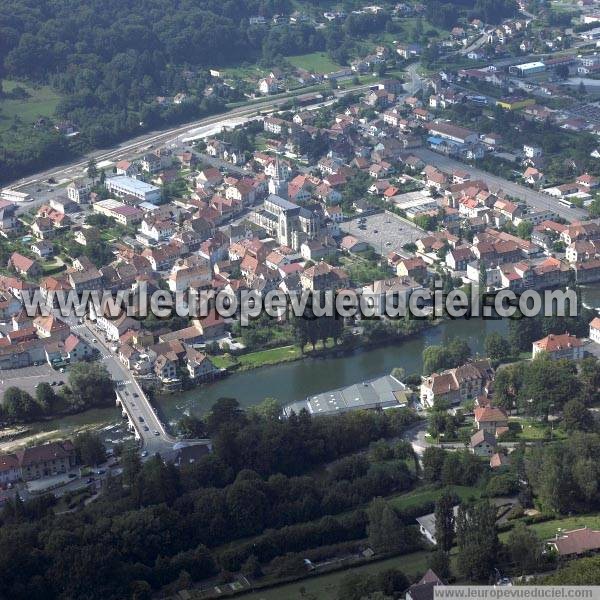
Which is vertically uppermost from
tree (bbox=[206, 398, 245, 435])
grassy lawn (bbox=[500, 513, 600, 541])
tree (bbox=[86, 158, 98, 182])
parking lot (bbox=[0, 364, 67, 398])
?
tree (bbox=[86, 158, 98, 182])

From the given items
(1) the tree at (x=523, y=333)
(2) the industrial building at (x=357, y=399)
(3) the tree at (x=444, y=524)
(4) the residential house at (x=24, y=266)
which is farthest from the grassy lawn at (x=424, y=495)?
(4) the residential house at (x=24, y=266)

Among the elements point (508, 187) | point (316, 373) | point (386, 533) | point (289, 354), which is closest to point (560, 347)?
point (316, 373)

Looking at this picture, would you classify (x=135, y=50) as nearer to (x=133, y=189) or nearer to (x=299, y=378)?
(x=133, y=189)

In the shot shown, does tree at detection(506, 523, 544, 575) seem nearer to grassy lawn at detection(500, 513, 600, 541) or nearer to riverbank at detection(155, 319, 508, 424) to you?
grassy lawn at detection(500, 513, 600, 541)

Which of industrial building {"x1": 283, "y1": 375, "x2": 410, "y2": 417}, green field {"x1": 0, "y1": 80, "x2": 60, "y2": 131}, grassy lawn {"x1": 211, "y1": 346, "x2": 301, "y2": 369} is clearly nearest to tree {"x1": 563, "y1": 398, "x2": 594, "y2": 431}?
industrial building {"x1": 283, "y1": 375, "x2": 410, "y2": 417}

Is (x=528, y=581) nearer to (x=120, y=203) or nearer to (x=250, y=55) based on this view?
(x=120, y=203)

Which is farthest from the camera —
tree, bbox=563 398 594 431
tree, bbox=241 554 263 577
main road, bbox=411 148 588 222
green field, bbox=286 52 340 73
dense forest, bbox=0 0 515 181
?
green field, bbox=286 52 340 73
